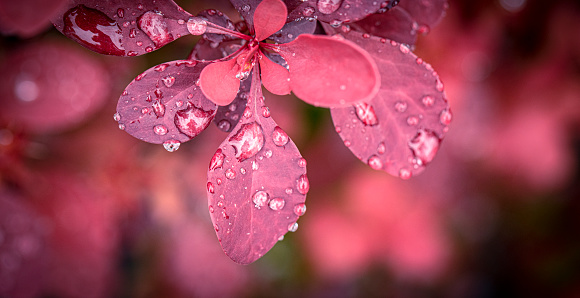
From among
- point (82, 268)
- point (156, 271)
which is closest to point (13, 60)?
point (82, 268)

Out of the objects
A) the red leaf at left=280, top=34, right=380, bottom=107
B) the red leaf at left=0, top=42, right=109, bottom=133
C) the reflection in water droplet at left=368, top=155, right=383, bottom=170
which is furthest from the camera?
the red leaf at left=0, top=42, right=109, bottom=133

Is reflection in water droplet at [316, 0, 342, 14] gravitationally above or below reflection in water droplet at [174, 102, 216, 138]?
above

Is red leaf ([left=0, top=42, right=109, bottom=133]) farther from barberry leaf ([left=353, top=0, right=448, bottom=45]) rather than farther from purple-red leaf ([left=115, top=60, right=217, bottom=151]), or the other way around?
barberry leaf ([left=353, top=0, right=448, bottom=45])

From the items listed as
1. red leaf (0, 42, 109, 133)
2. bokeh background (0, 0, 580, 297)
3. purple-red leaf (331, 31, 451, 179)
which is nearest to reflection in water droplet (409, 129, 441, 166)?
purple-red leaf (331, 31, 451, 179)

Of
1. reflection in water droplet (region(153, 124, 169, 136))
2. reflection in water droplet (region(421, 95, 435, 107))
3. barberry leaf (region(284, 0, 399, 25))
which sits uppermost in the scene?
barberry leaf (region(284, 0, 399, 25))

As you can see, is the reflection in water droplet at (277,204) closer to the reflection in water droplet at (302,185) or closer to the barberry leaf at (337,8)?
the reflection in water droplet at (302,185)

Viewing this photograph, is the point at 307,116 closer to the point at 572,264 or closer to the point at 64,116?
the point at 64,116

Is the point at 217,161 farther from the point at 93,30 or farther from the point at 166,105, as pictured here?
the point at 93,30

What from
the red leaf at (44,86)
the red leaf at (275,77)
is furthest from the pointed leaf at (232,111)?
the red leaf at (44,86)
